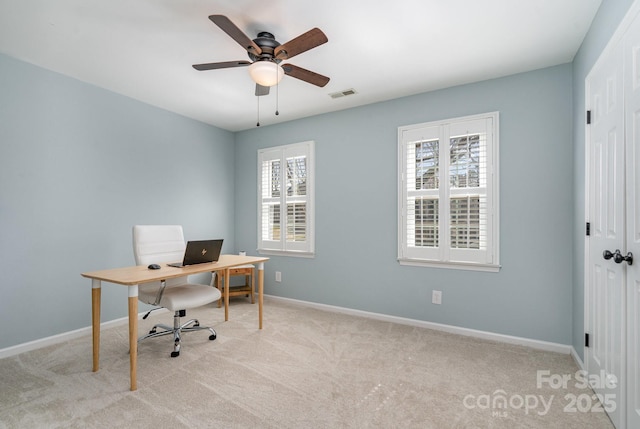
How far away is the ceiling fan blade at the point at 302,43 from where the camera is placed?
1.87 metres

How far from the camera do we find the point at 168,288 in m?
2.93

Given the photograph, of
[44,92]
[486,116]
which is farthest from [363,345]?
[44,92]

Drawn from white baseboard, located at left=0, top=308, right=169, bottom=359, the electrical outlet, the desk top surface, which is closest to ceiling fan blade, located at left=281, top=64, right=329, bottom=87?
the desk top surface

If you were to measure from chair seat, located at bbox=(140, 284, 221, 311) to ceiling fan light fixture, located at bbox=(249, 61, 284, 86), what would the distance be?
71.8 inches

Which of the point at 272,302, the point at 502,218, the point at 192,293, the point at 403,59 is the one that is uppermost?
the point at 403,59

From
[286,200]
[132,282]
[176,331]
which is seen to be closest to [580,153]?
[286,200]

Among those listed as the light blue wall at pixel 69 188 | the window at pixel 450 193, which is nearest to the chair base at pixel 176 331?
the light blue wall at pixel 69 188

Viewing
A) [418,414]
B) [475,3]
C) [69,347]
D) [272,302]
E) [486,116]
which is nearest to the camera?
[418,414]

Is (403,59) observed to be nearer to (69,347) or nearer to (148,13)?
(148,13)

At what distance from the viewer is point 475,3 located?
1.99 meters

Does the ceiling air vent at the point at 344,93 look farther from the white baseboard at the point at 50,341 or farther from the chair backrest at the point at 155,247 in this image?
the white baseboard at the point at 50,341

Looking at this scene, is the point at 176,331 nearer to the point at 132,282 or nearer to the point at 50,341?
the point at 132,282

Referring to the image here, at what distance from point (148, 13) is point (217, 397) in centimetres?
257

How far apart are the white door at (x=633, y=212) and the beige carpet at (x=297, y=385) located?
0.40m
